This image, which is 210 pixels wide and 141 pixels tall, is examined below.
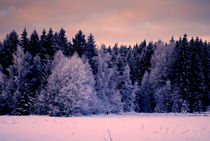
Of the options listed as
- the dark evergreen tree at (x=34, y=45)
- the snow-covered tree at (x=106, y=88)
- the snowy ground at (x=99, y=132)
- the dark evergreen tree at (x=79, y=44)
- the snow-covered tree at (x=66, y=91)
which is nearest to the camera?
the snowy ground at (x=99, y=132)

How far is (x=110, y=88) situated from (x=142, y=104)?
61.2ft

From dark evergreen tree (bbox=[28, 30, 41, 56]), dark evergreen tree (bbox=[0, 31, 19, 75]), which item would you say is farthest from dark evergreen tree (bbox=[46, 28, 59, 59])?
dark evergreen tree (bbox=[0, 31, 19, 75])

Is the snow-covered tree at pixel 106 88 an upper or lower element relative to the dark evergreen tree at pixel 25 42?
lower

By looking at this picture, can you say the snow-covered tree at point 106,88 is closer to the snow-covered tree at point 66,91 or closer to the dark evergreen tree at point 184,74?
the snow-covered tree at point 66,91

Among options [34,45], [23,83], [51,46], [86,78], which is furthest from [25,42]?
[86,78]

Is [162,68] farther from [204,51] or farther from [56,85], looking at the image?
[56,85]

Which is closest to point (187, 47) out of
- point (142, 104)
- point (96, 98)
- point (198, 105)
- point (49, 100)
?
point (198, 105)

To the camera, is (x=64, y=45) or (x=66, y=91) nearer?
(x=66, y=91)

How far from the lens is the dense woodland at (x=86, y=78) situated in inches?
1826

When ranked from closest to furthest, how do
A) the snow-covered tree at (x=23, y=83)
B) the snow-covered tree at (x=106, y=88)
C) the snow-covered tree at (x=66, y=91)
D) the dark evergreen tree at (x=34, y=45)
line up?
the snow-covered tree at (x=66, y=91) < the snow-covered tree at (x=23, y=83) < the snow-covered tree at (x=106, y=88) < the dark evergreen tree at (x=34, y=45)

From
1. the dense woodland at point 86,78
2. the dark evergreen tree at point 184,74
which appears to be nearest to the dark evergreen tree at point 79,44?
the dense woodland at point 86,78

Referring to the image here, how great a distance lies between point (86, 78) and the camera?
165ft

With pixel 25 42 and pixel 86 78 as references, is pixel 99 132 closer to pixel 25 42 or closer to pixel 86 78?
pixel 86 78

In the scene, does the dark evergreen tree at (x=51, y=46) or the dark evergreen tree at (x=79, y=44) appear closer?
the dark evergreen tree at (x=51, y=46)
